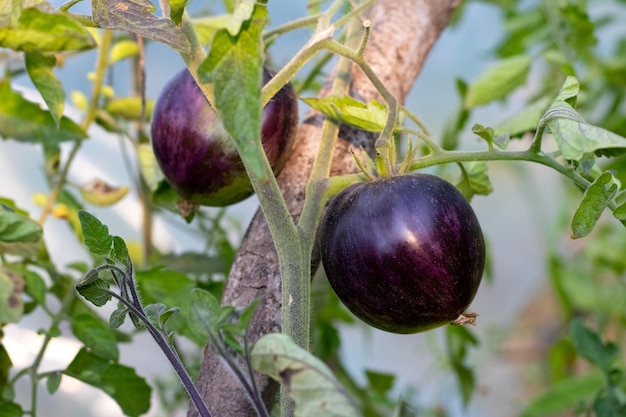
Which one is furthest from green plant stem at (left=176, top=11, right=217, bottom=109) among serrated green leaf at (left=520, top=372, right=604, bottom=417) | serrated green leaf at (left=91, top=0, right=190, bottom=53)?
serrated green leaf at (left=520, top=372, right=604, bottom=417)

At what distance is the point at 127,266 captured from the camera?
0.32 metres

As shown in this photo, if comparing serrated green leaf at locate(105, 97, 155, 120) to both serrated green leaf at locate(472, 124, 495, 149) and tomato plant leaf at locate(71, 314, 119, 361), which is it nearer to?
tomato plant leaf at locate(71, 314, 119, 361)

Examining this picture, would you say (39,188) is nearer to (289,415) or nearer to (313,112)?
(313,112)

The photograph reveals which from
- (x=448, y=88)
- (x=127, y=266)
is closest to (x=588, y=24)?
(x=127, y=266)

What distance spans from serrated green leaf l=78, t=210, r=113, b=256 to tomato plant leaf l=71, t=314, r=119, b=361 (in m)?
0.19

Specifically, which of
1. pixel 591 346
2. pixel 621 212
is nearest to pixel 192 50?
pixel 621 212

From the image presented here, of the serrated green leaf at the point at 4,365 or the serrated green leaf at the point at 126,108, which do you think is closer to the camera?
the serrated green leaf at the point at 4,365

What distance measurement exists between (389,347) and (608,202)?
167 cm

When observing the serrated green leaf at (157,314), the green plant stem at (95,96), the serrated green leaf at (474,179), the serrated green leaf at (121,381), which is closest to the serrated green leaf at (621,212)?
the serrated green leaf at (474,179)

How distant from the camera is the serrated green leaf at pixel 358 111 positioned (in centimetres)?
40

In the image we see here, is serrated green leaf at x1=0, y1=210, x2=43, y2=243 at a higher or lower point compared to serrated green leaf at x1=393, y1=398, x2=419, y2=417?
higher

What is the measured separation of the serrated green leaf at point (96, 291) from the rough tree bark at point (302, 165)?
0.33 feet

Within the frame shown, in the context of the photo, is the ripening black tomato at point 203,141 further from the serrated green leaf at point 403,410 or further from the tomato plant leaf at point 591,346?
the tomato plant leaf at point 591,346

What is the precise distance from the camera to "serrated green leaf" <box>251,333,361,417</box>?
9.7 inches
